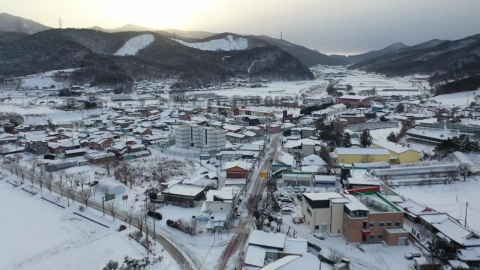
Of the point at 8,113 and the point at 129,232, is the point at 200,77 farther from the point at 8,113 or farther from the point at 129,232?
the point at 129,232

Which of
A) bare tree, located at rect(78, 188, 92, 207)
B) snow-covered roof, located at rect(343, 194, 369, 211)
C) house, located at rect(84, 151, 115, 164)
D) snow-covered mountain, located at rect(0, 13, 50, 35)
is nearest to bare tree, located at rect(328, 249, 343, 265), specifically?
snow-covered roof, located at rect(343, 194, 369, 211)

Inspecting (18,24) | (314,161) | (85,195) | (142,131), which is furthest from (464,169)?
(18,24)

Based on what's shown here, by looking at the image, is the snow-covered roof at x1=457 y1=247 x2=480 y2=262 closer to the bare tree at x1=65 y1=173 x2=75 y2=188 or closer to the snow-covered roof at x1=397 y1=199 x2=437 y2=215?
the snow-covered roof at x1=397 y1=199 x2=437 y2=215

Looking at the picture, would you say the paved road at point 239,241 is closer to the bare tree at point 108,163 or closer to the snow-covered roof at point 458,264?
the snow-covered roof at point 458,264

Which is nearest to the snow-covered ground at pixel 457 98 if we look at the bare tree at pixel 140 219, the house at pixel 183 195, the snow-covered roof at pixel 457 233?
the snow-covered roof at pixel 457 233

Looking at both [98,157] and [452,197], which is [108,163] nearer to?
[98,157]

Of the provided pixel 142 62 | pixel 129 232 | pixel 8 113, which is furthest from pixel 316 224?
pixel 142 62
